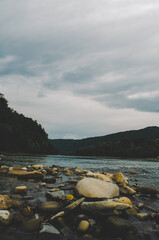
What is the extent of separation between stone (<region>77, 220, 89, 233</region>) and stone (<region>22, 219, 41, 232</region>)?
→ 0.92 meters

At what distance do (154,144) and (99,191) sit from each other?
107 m

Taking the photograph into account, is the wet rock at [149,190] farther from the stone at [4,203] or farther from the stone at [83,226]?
the stone at [4,203]

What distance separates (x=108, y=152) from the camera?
117188 millimetres

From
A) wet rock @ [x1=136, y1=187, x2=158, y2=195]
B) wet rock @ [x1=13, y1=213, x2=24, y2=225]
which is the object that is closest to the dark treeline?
wet rock @ [x1=136, y1=187, x2=158, y2=195]

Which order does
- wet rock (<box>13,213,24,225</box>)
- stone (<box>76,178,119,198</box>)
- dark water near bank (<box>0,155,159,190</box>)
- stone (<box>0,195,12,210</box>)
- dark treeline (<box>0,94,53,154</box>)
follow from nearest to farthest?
1. wet rock (<box>13,213,24,225</box>)
2. stone (<box>0,195,12,210</box>)
3. stone (<box>76,178,119,198</box>)
4. dark water near bank (<box>0,155,159,190</box>)
5. dark treeline (<box>0,94,53,154</box>)

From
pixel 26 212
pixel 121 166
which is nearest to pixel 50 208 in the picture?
pixel 26 212

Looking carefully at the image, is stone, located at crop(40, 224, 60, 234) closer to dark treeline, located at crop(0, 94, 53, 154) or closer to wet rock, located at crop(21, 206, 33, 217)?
wet rock, located at crop(21, 206, 33, 217)

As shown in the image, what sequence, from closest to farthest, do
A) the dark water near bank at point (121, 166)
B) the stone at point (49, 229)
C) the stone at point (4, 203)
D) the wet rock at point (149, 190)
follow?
the stone at point (49, 229) → the stone at point (4, 203) → the wet rock at point (149, 190) → the dark water near bank at point (121, 166)

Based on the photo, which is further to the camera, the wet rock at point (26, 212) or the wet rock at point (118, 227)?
the wet rock at point (26, 212)

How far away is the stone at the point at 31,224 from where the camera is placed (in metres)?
3.55

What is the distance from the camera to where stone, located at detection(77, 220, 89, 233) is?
3547 mm

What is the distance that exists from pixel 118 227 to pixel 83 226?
759mm

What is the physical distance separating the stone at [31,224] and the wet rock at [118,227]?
154 cm

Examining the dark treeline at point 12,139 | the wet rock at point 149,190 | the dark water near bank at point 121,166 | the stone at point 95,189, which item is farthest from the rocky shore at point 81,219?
the dark treeline at point 12,139
